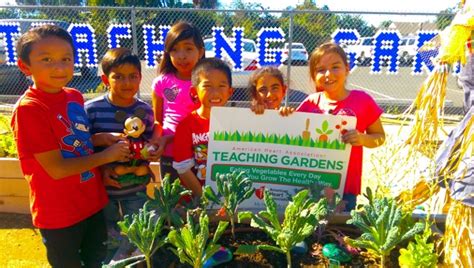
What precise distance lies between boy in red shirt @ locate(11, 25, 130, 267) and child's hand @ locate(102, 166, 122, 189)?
0.15 ft

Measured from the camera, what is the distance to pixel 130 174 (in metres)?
1.70

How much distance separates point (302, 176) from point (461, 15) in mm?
763

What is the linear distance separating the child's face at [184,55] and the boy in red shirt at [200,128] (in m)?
Answer: 0.38

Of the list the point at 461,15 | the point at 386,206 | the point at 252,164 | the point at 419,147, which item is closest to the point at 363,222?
the point at 386,206

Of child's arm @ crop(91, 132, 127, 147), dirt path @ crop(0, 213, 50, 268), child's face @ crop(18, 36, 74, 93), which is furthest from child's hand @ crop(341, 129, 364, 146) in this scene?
dirt path @ crop(0, 213, 50, 268)

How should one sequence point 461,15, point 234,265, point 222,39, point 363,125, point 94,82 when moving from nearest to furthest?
point 461,15, point 234,265, point 363,125, point 222,39, point 94,82

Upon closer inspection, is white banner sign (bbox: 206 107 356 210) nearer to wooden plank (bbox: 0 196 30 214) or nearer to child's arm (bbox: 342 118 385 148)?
child's arm (bbox: 342 118 385 148)

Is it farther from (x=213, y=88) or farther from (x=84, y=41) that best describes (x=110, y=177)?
(x=84, y=41)

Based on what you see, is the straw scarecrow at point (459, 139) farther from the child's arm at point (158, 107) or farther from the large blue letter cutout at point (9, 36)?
the large blue letter cutout at point (9, 36)

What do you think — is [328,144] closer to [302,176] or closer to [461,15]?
[302,176]

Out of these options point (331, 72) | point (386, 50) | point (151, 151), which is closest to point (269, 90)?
point (331, 72)

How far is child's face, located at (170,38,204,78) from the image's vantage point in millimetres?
2109

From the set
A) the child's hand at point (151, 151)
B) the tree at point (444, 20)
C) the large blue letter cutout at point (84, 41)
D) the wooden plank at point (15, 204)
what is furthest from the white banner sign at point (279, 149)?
the tree at point (444, 20)

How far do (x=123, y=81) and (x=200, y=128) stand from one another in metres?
0.43
